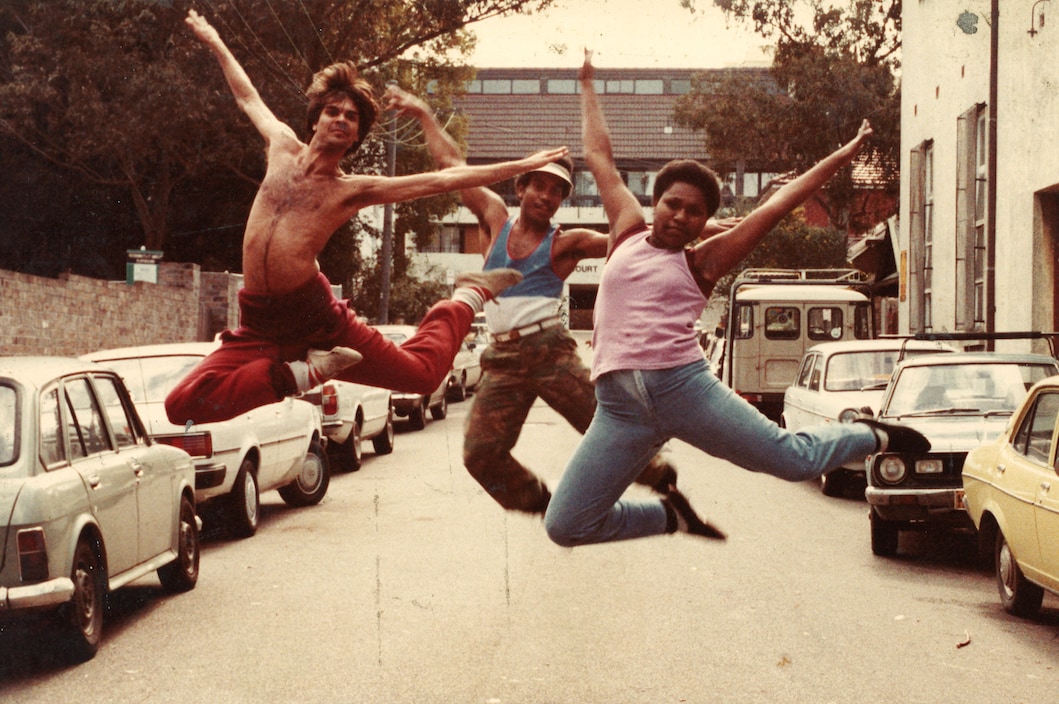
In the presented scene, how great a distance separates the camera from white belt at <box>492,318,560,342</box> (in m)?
4.86

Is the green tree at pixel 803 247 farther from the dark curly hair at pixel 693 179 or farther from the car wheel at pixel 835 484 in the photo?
the car wheel at pixel 835 484

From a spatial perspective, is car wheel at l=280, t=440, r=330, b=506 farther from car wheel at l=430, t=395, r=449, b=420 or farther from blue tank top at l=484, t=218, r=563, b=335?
blue tank top at l=484, t=218, r=563, b=335

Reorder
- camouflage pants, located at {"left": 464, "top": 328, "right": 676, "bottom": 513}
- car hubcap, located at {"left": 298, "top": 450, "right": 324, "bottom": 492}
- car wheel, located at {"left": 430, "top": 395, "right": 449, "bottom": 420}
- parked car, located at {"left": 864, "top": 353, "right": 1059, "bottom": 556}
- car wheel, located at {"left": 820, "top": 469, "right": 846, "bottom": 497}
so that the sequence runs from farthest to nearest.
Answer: car wheel, located at {"left": 820, "top": 469, "right": 846, "bottom": 497}, car hubcap, located at {"left": 298, "top": 450, "right": 324, "bottom": 492}, car wheel, located at {"left": 430, "top": 395, "right": 449, "bottom": 420}, parked car, located at {"left": 864, "top": 353, "right": 1059, "bottom": 556}, camouflage pants, located at {"left": 464, "top": 328, "right": 676, "bottom": 513}

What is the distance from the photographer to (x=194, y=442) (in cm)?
1359

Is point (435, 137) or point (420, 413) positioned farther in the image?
point (420, 413)

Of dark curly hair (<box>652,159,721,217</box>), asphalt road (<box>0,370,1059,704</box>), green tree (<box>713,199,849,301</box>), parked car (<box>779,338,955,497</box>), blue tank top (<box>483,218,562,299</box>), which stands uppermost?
dark curly hair (<box>652,159,721,217</box>)

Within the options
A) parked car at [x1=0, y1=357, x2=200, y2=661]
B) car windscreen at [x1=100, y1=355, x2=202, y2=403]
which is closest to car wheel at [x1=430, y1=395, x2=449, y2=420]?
car windscreen at [x1=100, y1=355, x2=202, y2=403]

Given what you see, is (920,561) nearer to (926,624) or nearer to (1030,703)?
(926,624)

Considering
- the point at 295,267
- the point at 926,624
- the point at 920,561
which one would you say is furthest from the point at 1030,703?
the point at 295,267

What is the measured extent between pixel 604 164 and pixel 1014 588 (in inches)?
295

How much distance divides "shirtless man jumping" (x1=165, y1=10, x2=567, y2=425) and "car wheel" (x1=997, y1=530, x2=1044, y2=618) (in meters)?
7.26

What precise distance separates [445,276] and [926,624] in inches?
284

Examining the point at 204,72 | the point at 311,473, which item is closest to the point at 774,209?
the point at 204,72

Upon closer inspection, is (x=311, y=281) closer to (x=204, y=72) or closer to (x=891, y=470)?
(x=204, y=72)
